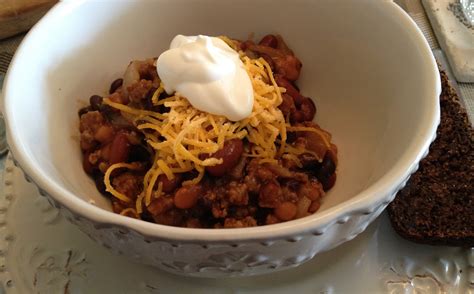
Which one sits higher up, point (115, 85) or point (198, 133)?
point (198, 133)

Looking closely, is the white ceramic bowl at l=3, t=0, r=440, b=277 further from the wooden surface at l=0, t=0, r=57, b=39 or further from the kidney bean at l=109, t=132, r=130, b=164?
the wooden surface at l=0, t=0, r=57, b=39

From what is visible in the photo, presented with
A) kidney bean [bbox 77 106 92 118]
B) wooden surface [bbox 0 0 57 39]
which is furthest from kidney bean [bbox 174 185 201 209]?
wooden surface [bbox 0 0 57 39]

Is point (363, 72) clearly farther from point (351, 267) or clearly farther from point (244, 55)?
point (351, 267)

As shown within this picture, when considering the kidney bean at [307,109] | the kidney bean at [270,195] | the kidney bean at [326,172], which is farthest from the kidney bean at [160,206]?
the kidney bean at [307,109]

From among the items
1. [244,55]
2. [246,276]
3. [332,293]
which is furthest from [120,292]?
[244,55]

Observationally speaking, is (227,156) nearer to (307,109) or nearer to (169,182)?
(169,182)

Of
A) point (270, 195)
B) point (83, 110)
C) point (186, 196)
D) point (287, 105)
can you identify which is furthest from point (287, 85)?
point (83, 110)

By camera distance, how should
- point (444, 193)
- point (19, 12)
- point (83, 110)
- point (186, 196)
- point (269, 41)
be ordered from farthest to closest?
point (19, 12), point (269, 41), point (83, 110), point (444, 193), point (186, 196)
